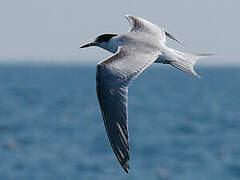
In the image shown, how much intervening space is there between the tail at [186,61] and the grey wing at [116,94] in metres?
0.47

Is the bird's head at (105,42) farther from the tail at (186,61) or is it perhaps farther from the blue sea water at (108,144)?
the blue sea water at (108,144)

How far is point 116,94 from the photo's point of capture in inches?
338

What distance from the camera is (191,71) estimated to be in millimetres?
8852

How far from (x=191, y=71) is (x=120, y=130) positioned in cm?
119

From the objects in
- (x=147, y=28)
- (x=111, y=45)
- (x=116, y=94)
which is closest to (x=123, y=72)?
(x=116, y=94)

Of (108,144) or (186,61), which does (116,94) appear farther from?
(108,144)

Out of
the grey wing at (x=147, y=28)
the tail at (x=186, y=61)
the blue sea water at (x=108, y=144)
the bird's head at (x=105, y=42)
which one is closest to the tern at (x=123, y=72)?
the tail at (x=186, y=61)

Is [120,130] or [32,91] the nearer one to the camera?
[120,130]

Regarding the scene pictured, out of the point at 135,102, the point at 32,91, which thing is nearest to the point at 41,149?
the point at 135,102

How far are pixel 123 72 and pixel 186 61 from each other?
3.78 ft

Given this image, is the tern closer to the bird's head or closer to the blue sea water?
the bird's head

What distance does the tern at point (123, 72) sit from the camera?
8500mm

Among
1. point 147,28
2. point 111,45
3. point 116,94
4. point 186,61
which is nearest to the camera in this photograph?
point 116,94

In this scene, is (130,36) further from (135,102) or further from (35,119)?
(135,102)
